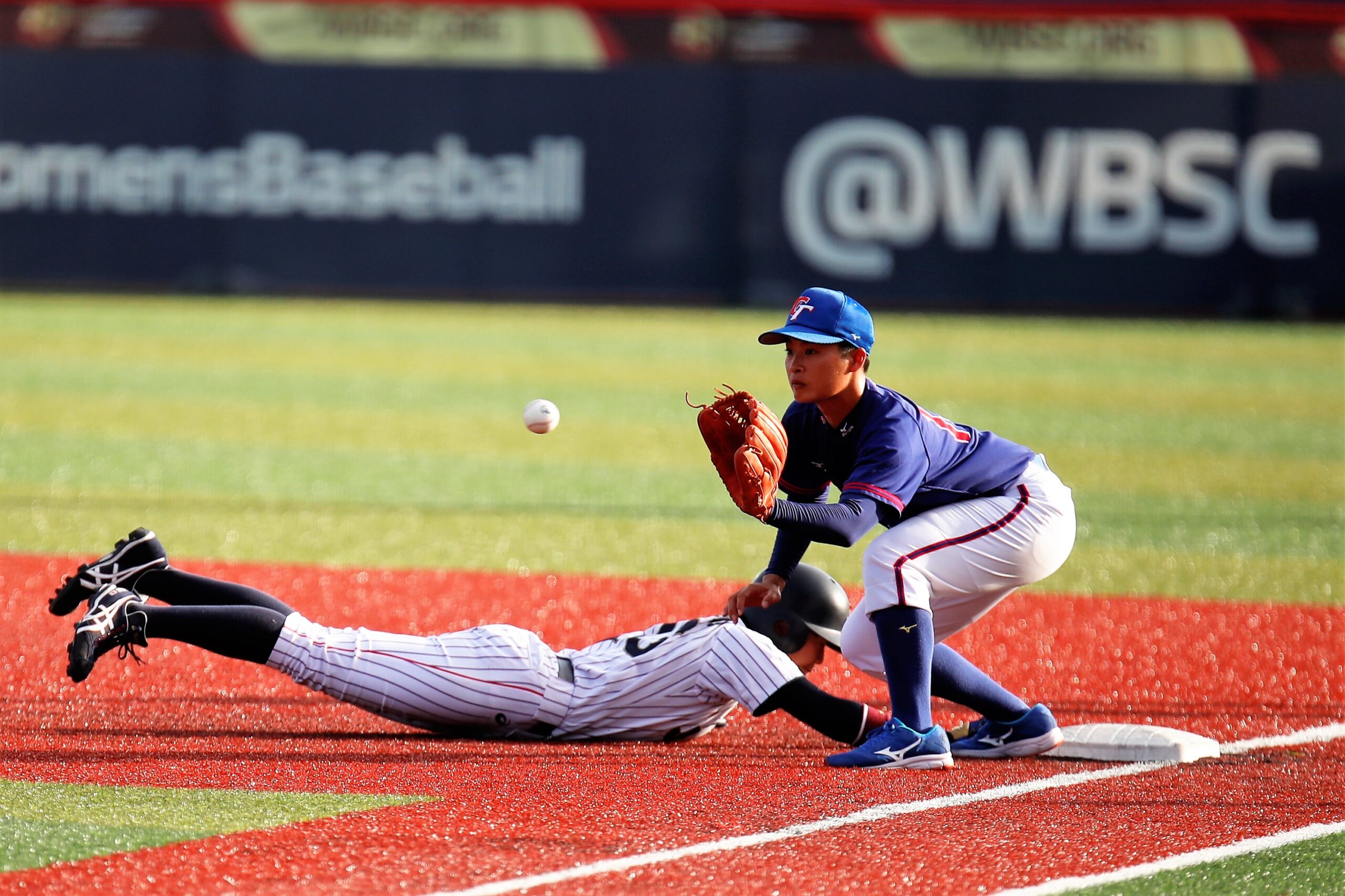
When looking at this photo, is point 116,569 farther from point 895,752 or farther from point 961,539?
point 961,539

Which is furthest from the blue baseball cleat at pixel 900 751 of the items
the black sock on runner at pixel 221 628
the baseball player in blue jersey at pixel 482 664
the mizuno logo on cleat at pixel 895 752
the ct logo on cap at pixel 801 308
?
the black sock on runner at pixel 221 628

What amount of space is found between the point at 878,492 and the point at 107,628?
2.01 metres

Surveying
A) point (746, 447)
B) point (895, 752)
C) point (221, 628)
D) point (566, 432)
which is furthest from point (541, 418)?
point (566, 432)

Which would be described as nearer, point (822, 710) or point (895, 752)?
point (895, 752)

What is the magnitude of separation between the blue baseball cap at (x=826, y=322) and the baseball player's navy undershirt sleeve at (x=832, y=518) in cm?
43

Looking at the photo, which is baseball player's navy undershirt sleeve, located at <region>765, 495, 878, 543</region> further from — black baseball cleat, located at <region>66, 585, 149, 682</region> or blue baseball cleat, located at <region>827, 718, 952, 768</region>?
black baseball cleat, located at <region>66, 585, 149, 682</region>

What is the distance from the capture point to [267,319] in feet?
63.3

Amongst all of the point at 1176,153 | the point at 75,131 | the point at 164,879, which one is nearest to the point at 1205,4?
the point at 1176,153

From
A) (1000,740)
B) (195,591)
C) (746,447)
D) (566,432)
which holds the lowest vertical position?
(566,432)

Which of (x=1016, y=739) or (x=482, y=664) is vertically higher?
(x=482, y=664)

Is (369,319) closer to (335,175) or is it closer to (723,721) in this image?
(335,175)

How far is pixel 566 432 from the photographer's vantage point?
40.2 feet

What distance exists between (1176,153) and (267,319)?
10792mm

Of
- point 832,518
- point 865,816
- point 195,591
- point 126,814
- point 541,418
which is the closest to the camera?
point 126,814
